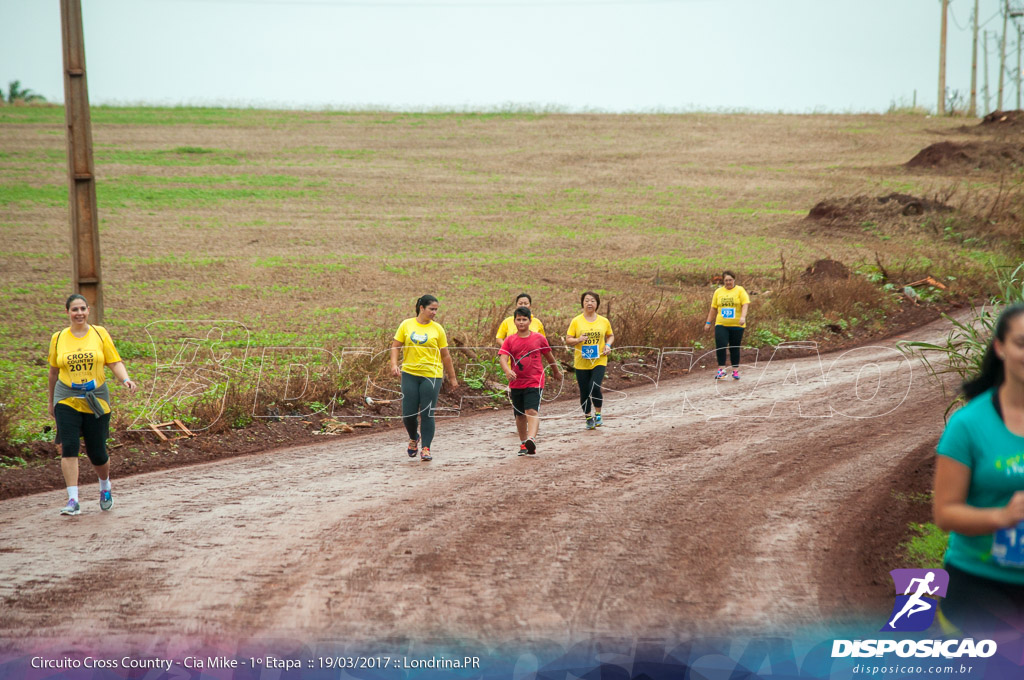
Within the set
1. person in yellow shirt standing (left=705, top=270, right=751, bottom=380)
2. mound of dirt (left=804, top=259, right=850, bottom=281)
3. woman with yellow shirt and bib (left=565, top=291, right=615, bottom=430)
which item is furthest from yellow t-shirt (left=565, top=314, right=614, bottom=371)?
mound of dirt (left=804, top=259, right=850, bottom=281)

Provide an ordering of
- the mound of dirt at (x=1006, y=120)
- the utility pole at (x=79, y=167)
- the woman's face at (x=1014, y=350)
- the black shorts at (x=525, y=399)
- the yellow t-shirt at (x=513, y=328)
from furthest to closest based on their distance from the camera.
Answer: the mound of dirt at (x=1006, y=120) → the utility pole at (x=79, y=167) → the yellow t-shirt at (x=513, y=328) → the black shorts at (x=525, y=399) → the woman's face at (x=1014, y=350)

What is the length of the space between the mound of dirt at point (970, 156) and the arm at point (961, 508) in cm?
4671

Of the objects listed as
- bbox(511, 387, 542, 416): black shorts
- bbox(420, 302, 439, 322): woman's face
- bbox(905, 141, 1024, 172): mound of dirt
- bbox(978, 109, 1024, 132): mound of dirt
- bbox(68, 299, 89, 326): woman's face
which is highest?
bbox(978, 109, 1024, 132): mound of dirt

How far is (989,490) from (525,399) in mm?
7906

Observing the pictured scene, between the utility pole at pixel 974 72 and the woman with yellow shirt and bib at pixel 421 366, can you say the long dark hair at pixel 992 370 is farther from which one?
the utility pole at pixel 974 72

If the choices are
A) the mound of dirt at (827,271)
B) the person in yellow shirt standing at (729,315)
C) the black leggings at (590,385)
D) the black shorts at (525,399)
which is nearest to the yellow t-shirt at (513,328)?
the black leggings at (590,385)

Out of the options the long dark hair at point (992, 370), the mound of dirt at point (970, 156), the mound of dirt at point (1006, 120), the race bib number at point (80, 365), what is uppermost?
the mound of dirt at point (1006, 120)

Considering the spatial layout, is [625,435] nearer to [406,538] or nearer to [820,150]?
[406,538]

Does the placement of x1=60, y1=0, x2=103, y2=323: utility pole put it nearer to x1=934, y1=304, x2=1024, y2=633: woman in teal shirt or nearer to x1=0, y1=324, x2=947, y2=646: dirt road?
x1=0, y1=324, x2=947, y2=646: dirt road

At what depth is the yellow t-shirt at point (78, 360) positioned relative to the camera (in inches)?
337

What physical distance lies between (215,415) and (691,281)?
62.3 ft

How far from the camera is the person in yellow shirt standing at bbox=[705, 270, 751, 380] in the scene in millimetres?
16156

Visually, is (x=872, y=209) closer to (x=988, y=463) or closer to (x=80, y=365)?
(x=80, y=365)

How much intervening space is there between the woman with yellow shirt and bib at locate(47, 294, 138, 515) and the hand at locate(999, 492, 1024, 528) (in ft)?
24.4
